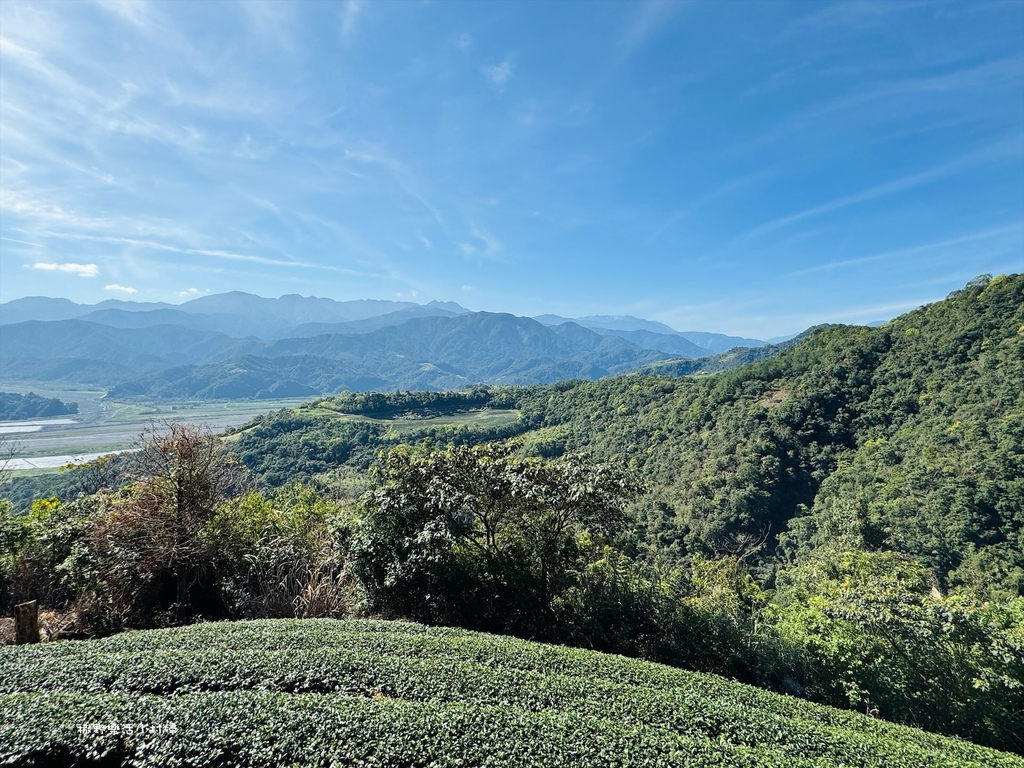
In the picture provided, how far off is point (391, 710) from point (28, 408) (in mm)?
218502

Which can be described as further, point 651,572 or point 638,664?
point 651,572

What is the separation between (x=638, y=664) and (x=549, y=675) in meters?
1.81

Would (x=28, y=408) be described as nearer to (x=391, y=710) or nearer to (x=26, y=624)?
(x=26, y=624)

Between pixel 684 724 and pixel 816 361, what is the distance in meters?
73.1

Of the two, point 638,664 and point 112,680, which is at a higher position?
point 112,680

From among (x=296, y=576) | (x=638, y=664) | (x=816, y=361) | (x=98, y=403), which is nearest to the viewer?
(x=638, y=664)

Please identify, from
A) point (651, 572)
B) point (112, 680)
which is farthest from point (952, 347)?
point (112, 680)

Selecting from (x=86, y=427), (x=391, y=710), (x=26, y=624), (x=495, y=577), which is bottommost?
(x=86, y=427)

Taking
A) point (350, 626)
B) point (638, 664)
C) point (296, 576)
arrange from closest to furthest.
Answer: point (638, 664) < point (350, 626) < point (296, 576)

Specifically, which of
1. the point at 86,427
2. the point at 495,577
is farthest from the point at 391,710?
the point at 86,427

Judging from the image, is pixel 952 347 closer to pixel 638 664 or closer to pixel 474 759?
pixel 638 664

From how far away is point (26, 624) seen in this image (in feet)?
24.8

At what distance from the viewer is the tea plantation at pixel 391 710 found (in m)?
4.49

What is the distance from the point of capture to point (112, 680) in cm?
553
